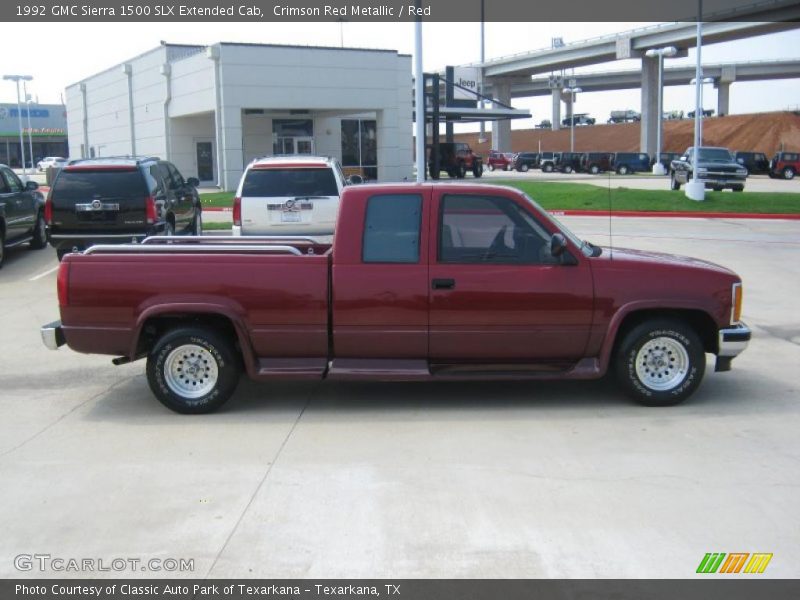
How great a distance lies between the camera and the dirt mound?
357ft

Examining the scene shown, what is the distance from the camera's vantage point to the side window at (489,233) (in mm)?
7129

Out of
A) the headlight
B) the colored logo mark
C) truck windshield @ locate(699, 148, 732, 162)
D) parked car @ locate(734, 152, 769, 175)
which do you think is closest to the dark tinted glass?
the headlight

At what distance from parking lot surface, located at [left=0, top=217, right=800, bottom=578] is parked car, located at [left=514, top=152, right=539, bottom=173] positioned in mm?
65549

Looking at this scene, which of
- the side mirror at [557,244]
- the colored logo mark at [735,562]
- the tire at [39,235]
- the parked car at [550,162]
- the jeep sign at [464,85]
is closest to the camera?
the colored logo mark at [735,562]

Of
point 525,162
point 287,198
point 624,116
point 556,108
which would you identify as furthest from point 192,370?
point 624,116

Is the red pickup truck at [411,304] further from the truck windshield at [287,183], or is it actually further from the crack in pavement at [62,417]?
the truck windshield at [287,183]

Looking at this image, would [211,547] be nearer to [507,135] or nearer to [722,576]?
[722,576]

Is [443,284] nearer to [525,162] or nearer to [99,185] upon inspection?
[99,185]

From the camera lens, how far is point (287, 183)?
13.0 meters

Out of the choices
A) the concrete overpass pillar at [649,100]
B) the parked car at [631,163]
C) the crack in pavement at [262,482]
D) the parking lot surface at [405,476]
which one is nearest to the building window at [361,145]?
the parked car at [631,163]

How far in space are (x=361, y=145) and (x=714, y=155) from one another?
1704 centimetres

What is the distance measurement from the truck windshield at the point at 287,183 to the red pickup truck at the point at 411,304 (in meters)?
5.78

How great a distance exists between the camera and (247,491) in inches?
218

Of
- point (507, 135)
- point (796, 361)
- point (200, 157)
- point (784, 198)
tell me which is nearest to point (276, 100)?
point (200, 157)
